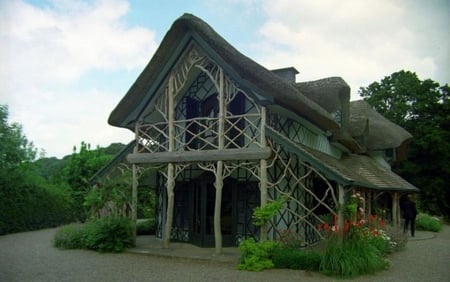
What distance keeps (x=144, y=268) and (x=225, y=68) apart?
580 cm

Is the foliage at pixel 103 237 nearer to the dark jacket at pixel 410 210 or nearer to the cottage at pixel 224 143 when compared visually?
the cottage at pixel 224 143

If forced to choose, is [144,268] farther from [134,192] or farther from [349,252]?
[349,252]

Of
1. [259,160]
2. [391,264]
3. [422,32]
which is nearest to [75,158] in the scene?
[259,160]

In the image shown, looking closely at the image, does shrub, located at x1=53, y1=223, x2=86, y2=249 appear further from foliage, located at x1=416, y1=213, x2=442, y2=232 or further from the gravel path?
foliage, located at x1=416, y1=213, x2=442, y2=232

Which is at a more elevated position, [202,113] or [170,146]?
[202,113]

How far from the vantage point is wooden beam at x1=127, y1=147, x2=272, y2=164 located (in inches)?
434

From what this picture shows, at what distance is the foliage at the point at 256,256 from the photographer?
952 cm

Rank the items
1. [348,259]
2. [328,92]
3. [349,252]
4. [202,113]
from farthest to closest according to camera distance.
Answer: [328,92] → [202,113] → [349,252] → [348,259]

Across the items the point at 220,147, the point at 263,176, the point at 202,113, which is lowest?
the point at 263,176

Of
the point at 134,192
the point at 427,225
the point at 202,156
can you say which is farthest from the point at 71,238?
the point at 427,225

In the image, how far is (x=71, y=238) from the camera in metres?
12.7

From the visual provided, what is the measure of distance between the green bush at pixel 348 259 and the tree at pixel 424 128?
75.1ft

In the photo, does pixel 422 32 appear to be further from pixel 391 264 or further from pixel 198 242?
pixel 198 242

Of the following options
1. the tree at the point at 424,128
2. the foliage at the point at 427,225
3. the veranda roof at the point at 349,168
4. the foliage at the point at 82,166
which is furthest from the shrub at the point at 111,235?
the tree at the point at 424,128
